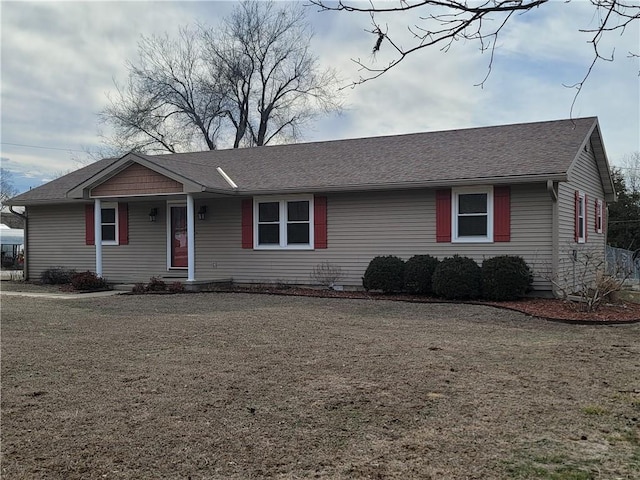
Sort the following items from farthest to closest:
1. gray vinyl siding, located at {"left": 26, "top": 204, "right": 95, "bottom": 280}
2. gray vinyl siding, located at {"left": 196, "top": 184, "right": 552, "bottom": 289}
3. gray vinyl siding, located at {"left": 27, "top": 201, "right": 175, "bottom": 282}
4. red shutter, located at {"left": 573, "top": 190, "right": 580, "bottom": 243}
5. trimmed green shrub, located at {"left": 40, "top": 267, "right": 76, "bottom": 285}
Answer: gray vinyl siding, located at {"left": 26, "top": 204, "right": 95, "bottom": 280}
trimmed green shrub, located at {"left": 40, "top": 267, "right": 76, "bottom": 285}
gray vinyl siding, located at {"left": 27, "top": 201, "right": 175, "bottom": 282}
red shutter, located at {"left": 573, "top": 190, "right": 580, "bottom": 243}
gray vinyl siding, located at {"left": 196, "top": 184, "right": 552, "bottom": 289}

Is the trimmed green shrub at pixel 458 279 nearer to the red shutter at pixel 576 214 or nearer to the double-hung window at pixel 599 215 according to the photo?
the red shutter at pixel 576 214

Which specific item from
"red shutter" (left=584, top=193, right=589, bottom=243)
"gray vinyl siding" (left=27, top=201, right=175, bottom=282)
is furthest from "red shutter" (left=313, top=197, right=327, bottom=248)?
"red shutter" (left=584, top=193, right=589, bottom=243)

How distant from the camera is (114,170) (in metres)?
15.0

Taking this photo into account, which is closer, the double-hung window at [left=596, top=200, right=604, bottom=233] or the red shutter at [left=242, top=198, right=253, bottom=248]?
the red shutter at [left=242, top=198, right=253, bottom=248]

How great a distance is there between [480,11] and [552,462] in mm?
2640

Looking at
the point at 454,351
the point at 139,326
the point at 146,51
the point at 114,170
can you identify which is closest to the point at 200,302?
the point at 139,326

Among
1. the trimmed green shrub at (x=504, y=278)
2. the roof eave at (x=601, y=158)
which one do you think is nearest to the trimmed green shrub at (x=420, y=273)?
the trimmed green shrub at (x=504, y=278)

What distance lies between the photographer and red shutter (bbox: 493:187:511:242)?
12.4 metres

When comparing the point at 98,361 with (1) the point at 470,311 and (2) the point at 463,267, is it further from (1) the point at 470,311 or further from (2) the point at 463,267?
(2) the point at 463,267

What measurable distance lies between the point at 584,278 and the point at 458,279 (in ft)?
11.3

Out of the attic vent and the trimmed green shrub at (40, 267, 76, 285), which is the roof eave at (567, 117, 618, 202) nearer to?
the attic vent

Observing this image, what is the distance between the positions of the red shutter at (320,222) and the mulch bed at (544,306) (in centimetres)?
122

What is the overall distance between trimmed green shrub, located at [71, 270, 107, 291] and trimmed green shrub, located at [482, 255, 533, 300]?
991 cm

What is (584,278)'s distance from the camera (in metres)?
13.0
